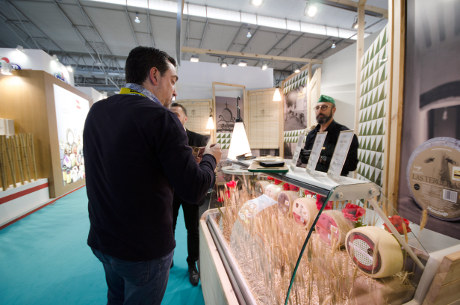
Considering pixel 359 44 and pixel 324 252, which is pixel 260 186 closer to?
pixel 324 252

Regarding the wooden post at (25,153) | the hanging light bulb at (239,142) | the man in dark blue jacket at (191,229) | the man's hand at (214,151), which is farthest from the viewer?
the wooden post at (25,153)

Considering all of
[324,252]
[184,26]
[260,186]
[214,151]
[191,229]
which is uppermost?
[184,26]

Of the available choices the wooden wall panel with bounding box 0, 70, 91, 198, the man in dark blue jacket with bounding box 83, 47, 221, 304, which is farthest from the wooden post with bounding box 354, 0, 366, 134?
the wooden wall panel with bounding box 0, 70, 91, 198

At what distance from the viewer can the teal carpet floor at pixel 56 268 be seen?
72.4 inches

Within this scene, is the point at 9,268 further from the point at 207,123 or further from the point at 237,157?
the point at 207,123

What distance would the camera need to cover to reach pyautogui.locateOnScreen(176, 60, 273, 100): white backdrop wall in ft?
19.4

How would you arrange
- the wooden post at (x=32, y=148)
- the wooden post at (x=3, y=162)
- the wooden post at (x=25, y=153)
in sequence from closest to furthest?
the wooden post at (x=3, y=162)
the wooden post at (x=25, y=153)
the wooden post at (x=32, y=148)

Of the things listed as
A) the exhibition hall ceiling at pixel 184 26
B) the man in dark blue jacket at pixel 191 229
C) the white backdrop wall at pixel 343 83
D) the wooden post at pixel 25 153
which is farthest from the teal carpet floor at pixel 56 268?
the exhibition hall ceiling at pixel 184 26

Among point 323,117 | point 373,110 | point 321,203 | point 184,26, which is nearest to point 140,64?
point 321,203

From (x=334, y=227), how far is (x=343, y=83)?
178 inches

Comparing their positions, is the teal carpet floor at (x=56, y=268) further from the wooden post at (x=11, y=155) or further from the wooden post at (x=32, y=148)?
the wooden post at (x=32, y=148)

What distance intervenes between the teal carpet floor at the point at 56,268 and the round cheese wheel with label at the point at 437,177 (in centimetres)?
200

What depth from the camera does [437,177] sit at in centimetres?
140

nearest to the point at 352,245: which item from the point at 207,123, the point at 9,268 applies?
the point at 9,268
